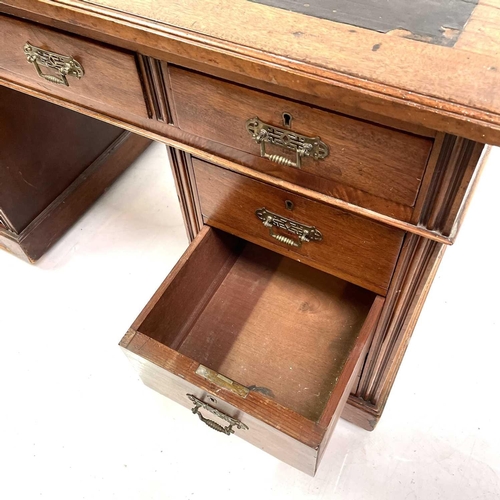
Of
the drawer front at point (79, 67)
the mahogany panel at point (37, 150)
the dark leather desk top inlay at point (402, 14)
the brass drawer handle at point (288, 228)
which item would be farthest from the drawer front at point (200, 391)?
the mahogany panel at point (37, 150)

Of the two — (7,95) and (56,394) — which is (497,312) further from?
(7,95)

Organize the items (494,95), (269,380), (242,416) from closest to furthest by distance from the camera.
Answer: (494,95) → (242,416) → (269,380)

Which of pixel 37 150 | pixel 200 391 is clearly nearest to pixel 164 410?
pixel 200 391

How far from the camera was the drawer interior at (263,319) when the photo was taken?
85cm

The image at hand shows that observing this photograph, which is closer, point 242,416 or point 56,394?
point 242,416

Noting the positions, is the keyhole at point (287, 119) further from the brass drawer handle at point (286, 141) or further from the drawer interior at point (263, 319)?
the drawer interior at point (263, 319)

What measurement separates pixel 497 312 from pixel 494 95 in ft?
2.76

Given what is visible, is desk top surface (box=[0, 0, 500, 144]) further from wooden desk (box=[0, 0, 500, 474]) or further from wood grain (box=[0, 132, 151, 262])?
wood grain (box=[0, 132, 151, 262])

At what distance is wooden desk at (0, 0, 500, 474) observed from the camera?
49cm

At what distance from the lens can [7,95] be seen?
1040 mm

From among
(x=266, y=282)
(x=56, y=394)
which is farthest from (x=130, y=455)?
(x=266, y=282)

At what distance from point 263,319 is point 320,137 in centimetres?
47

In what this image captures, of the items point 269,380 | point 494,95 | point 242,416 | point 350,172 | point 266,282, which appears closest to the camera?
point 494,95

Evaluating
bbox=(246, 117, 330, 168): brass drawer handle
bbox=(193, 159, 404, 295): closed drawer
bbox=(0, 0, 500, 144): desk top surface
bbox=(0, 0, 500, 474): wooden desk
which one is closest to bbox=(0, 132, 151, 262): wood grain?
bbox=(0, 0, 500, 474): wooden desk
